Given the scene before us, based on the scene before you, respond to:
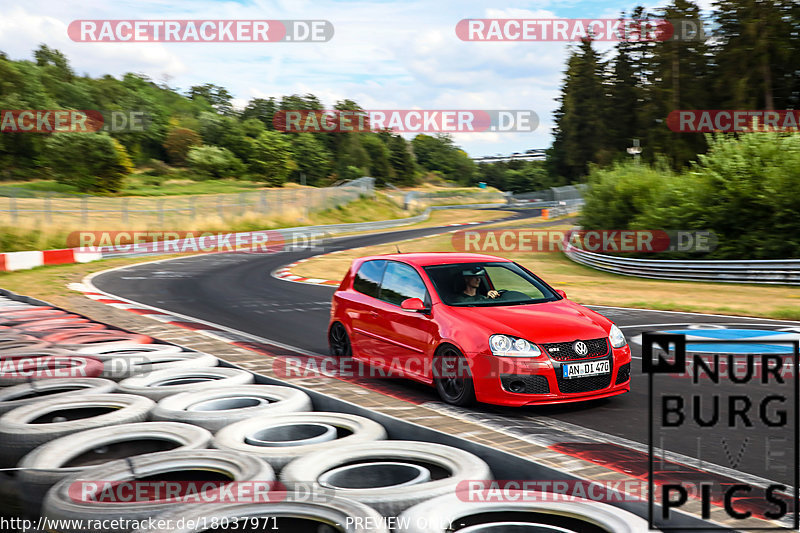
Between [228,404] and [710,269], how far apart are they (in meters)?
20.5

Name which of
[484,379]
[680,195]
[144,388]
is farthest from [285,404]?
[680,195]

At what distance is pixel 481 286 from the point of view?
8.03 metres

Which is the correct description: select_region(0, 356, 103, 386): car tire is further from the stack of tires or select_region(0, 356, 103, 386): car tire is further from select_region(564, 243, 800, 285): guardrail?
select_region(564, 243, 800, 285): guardrail

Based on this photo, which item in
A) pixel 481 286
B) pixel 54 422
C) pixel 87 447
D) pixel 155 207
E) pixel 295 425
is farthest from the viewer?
pixel 155 207

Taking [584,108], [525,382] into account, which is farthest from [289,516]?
[584,108]

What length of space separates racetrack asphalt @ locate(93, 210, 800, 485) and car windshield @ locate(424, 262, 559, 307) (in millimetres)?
1112

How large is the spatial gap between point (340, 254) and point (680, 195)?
15803mm

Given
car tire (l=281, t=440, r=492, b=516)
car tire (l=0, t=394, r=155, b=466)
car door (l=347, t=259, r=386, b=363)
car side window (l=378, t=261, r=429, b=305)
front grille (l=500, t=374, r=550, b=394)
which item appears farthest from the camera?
car door (l=347, t=259, r=386, b=363)

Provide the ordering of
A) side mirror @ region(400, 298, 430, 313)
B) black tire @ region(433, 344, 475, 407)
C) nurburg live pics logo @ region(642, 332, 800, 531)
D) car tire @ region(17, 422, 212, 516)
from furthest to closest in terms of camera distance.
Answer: side mirror @ region(400, 298, 430, 313), black tire @ region(433, 344, 475, 407), car tire @ region(17, 422, 212, 516), nurburg live pics logo @ region(642, 332, 800, 531)

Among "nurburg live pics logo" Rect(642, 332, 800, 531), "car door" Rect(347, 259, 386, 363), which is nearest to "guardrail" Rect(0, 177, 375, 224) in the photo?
"car door" Rect(347, 259, 386, 363)

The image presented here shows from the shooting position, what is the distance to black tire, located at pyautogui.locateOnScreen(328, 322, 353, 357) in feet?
29.7

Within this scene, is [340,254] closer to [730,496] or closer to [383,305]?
[383,305]

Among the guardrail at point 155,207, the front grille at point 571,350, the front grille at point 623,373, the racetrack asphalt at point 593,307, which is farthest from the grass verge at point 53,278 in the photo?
the front grille at point 623,373

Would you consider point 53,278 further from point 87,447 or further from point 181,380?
point 87,447
